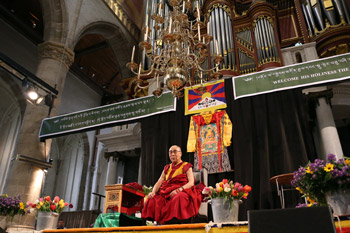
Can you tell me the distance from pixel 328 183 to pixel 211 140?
3.18 meters

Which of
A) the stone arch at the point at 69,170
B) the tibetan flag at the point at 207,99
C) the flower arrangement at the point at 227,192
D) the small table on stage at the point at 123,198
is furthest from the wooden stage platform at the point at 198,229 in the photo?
the stone arch at the point at 69,170

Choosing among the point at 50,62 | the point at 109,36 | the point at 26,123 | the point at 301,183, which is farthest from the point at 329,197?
the point at 109,36

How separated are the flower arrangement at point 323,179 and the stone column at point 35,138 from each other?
567 centimetres

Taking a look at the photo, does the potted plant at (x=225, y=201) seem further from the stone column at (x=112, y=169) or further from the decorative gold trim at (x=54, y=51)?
the decorative gold trim at (x=54, y=51)

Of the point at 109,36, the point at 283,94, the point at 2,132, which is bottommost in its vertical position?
the point at 283,94

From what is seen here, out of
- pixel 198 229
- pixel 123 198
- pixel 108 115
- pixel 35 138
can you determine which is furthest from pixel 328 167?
pixel 35 138

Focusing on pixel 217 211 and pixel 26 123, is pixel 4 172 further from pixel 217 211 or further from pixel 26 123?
pixel 217 211

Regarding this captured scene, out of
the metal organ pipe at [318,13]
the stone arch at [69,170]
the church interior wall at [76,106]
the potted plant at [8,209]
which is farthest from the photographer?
the stone arch at [69,170]

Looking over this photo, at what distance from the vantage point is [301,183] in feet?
8.00

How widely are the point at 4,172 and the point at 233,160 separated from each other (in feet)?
27.1

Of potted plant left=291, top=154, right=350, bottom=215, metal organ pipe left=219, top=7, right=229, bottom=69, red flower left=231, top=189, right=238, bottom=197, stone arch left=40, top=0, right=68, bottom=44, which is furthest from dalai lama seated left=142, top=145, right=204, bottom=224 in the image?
stone arch left=40, top=0, right=68, bottom=44

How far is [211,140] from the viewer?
5.38 meters

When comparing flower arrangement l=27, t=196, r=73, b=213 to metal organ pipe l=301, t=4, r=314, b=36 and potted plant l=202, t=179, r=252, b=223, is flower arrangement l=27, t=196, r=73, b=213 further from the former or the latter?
metal organ pipe l=301, t=4, r=314, b=36

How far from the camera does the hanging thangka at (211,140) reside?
5133mm
